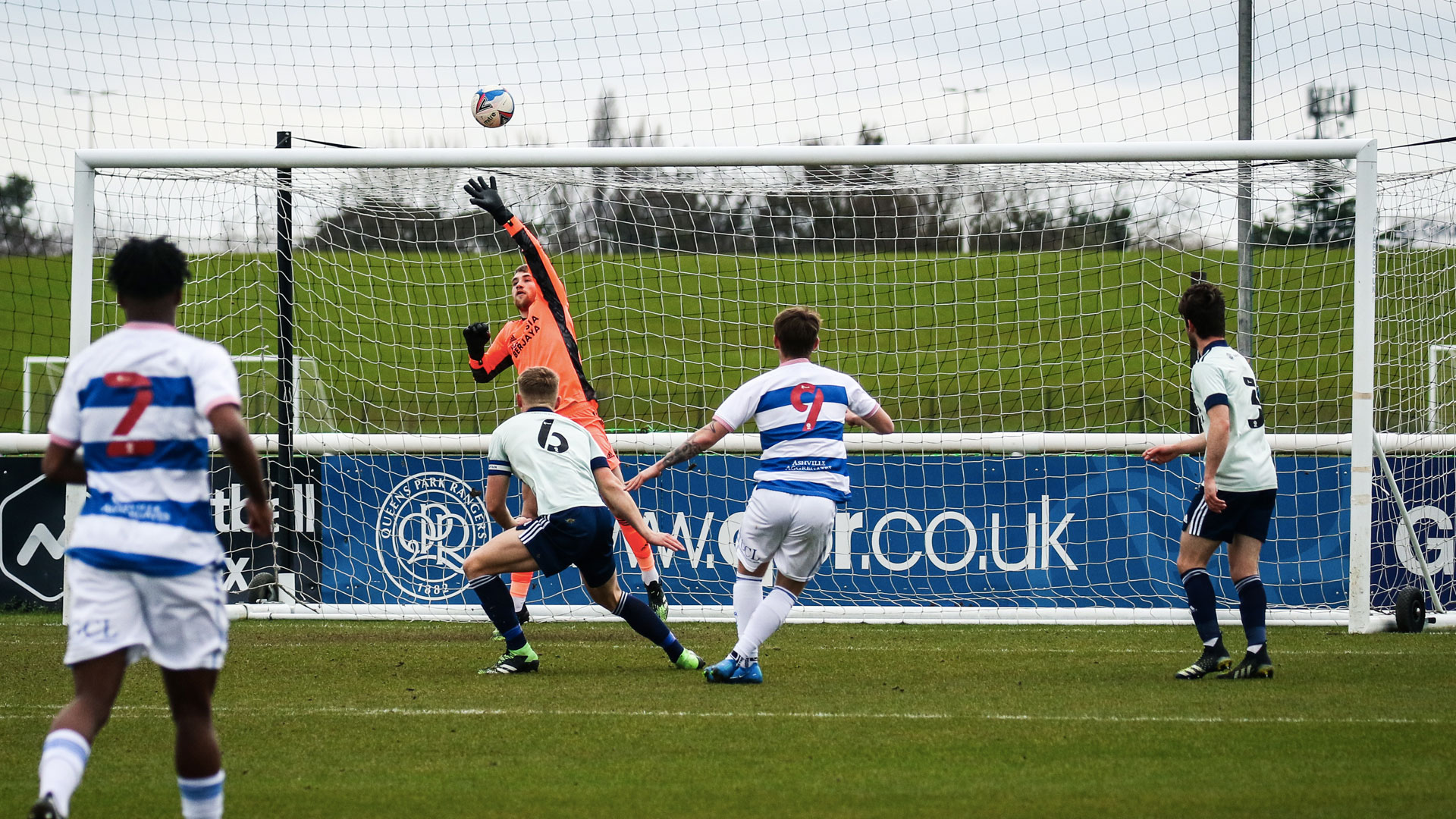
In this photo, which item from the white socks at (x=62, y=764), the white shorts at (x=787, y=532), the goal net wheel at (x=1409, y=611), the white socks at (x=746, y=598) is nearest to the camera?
the white socks at (x=62, y=764)

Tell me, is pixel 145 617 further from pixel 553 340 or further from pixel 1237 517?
pixel 553 340

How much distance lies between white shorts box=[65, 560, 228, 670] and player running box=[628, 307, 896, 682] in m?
3.45

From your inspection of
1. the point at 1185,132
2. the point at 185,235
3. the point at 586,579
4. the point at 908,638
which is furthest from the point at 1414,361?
the point at 185,235

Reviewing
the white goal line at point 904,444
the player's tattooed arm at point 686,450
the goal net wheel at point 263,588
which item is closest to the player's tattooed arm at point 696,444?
the player's tattooed arm at point 686,450

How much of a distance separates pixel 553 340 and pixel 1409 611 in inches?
236

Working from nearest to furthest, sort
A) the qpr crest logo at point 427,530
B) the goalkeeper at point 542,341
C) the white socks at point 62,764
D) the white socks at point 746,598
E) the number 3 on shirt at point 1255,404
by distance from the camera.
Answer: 1. the white socks at point 62,764
2. the number 3 on shirt at point 1255,404
3. the white socks at point 746,598
4. the goalkeeper at point 542,341
5. the qpr crest logo at point 427,530

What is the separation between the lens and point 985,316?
82.3 feet

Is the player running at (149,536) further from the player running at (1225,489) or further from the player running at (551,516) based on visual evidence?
the player running at (1225,489)

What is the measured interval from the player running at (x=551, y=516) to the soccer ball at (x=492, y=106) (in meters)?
3.21

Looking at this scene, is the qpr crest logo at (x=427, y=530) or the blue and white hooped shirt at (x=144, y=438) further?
the qpr crest logo at (x=427, y=530)

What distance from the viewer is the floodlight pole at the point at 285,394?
10.9 m

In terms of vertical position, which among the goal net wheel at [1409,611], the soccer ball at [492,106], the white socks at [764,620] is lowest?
the goal net wheel at [1409,611]

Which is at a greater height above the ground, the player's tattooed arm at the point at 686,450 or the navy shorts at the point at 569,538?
the player's tattooed arm at the point at 686,450

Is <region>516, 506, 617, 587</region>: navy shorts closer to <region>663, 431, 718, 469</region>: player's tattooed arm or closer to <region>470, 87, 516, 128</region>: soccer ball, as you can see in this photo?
<region>663, 431, 718, 469</region>: player's tattooed arm
